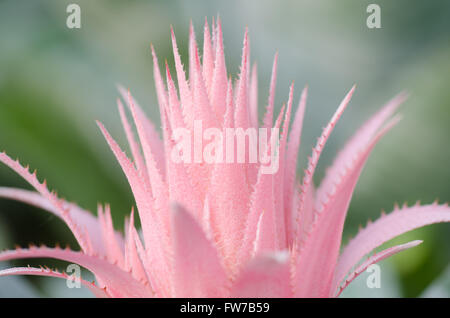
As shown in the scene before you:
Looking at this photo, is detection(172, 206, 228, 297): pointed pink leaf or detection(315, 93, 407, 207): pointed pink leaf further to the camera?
detection(315, 93, 407, 207): pointed pink leaf

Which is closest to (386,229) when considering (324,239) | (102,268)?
(324,239)

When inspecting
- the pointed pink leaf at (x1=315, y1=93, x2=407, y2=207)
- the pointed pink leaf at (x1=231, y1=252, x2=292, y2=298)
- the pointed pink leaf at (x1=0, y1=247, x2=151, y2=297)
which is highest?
the pointed pink leaf at (x1=315, y1=93, x2=407, y2=207)

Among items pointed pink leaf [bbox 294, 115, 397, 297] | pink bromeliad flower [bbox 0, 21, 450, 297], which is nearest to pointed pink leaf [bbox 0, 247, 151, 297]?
pink bromeliad flower [bbox 0, 21, 450, 297]

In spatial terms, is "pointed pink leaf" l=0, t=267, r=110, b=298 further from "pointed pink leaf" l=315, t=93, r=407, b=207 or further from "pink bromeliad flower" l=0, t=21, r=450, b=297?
"pointed pink leaf" l=315, t=93, r=407, b=207

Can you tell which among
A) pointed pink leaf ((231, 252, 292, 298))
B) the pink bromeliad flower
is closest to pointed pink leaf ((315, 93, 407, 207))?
the pink bromeliad flower

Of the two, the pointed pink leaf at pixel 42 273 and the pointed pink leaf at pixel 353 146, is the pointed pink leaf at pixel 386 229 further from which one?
the pointed pink leaf at pixel 42 273

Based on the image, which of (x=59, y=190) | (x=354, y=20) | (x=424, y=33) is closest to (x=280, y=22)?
(x=354, y=20)

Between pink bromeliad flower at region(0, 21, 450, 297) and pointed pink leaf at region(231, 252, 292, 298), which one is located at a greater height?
pink bromeliad flower at region(0, 21, 450, 297)

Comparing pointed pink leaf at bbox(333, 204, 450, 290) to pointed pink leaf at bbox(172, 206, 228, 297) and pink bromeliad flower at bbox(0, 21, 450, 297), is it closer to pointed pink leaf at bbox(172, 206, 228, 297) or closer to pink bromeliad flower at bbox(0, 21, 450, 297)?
pink bromeliad flower at bbox(0, 21, 450, 297)

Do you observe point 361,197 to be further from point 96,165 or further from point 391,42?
point 96,165

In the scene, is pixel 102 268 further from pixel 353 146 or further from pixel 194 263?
pixel 353 146

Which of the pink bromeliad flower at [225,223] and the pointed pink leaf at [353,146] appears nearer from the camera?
the pink bromeliad flower at [225,223]

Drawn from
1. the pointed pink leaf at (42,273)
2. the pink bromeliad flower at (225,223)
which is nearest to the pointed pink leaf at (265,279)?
the pink bromeliad flower at (225,223)
